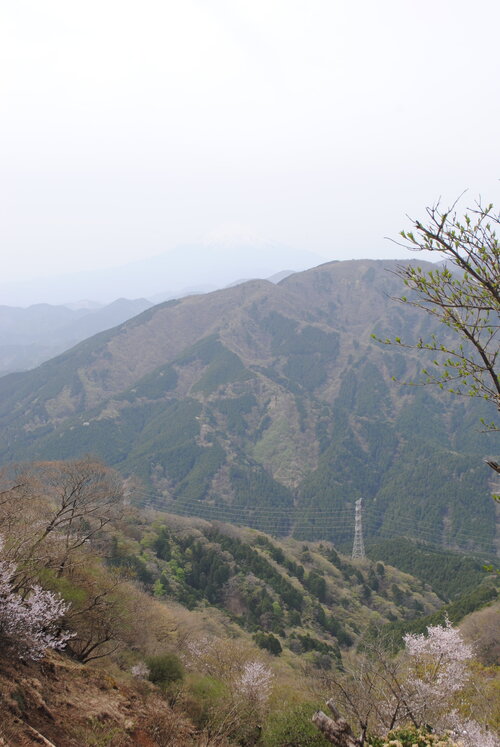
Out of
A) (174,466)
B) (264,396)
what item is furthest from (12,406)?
(264,396)

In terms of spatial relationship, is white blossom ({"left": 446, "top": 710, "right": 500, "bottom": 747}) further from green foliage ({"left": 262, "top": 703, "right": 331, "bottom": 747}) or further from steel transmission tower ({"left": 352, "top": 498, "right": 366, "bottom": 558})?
steel transmission tower ({"left": 352, "top": 498, "right": 366, "bottom": 558})

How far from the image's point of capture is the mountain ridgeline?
11600cm

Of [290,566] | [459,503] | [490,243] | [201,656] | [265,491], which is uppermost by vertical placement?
[490,243]

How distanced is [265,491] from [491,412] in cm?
8168

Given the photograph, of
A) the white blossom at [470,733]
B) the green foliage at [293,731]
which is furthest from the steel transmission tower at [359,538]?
the green foliage at [293,731]

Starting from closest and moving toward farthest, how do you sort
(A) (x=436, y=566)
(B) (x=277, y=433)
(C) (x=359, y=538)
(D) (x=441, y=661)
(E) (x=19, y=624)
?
1. (E) (x=19, y=624)
2. (D) (x=441, y=661)
3. (A) (x=436, y=566)
4. (C) (x=359, y=538)
5. (B) (x=277, y=433)

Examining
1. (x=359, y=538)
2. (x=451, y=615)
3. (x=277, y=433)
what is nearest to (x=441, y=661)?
(x=451, y=615)

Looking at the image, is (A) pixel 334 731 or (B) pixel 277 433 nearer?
(A) pixel 334 731

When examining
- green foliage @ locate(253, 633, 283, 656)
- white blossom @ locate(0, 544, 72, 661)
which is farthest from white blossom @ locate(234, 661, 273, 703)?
green foliage @ locate(253, 633, 283, 656)

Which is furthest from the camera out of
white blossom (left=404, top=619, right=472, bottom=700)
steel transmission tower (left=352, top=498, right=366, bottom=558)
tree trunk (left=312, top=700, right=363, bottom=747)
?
steel transmission tower (left=352, top=498, right=366, bottom=558)

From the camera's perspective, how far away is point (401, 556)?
7881 centimetres

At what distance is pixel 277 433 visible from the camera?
148 metres

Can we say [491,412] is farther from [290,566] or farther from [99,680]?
[99,680]

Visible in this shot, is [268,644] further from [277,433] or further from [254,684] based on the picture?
[277,433]
